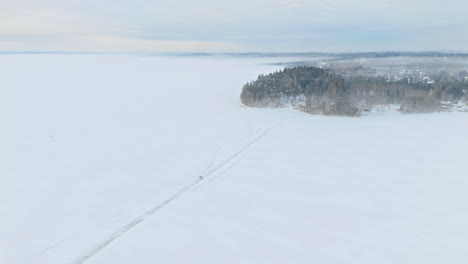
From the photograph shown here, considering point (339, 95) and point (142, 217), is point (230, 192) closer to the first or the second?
point (142, 217)

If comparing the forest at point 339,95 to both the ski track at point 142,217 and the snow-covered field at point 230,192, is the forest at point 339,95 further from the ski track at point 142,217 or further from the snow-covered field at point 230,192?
the ski track at point 142,217

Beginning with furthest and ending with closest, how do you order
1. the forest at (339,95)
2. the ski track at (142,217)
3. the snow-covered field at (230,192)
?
the forest at (339,95)
the snow-covered field at (230,192)
the ski track at (142,217)

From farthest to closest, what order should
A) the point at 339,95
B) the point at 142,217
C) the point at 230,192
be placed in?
the point at 339,95 → the point at 230,192 → the point at 142,217

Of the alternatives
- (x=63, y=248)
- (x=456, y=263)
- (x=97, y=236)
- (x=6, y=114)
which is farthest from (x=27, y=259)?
(x=6, y=114)

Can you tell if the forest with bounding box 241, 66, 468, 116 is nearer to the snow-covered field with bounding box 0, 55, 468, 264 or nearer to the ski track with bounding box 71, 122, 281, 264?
the snow-covered field with bounding box 0, 55, 468, 264

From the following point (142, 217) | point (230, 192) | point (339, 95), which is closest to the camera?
point (142, 217)

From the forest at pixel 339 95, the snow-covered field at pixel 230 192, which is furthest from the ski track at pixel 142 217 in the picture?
the forest at pixel 339 95

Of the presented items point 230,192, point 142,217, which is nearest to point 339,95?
Answer: point 230,192

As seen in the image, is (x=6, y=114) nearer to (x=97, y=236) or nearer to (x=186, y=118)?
(x=186, y=118)
